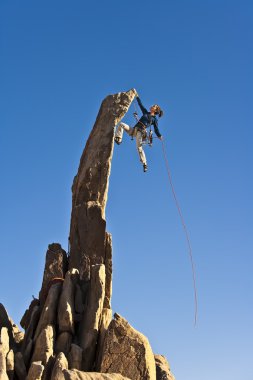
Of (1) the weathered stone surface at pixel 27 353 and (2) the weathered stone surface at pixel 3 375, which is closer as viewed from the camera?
(2) the weathered stone surface at pixel 3 375

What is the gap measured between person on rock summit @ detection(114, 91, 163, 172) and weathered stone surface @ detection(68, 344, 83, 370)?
10990 mm

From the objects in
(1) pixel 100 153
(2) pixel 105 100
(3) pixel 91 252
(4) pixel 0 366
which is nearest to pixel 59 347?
(4) pixel 0 366

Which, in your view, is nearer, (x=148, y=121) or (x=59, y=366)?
(x=59, y=366)

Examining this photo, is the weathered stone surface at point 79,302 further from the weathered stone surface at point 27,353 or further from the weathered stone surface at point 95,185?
the weathered stone surface at point 27,353

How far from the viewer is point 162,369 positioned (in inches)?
1512

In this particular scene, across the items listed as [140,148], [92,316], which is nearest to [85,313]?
[92,316]

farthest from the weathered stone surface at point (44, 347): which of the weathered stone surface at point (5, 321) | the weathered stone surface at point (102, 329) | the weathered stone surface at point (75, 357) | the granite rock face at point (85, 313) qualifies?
the weathered stone surface at point (5, 321)

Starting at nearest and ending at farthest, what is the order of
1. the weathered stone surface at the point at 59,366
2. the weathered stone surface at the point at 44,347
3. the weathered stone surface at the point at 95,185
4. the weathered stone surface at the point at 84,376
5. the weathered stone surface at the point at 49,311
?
the weathered stone surface at the point at 84,376 → the weathered stone surface at the point at 59,366 → the weathered stone surface at the point at 44,347 → the weathered stone surface at the point at 49,311 → the weathered stone surface at the point at 95,185

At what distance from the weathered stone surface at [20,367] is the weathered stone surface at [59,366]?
2004 mm

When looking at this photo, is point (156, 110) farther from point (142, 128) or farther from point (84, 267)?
point (84, 267)

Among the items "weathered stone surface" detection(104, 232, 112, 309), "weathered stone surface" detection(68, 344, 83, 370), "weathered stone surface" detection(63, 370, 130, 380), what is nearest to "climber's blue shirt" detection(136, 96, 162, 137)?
"weathered stone surface" detection(104, 232, 112, 309)

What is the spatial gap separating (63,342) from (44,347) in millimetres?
1447

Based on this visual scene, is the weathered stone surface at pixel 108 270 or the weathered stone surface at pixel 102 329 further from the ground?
the weathered stone surface at pixel 108 270

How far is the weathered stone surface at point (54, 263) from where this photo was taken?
119 ft
